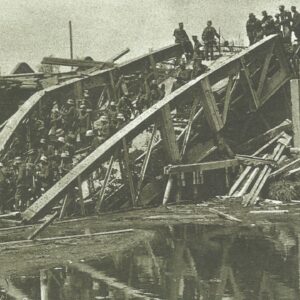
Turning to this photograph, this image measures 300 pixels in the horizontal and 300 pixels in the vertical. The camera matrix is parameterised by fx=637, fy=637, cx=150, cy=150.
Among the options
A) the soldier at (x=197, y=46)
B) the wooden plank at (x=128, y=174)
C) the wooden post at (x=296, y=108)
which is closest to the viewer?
the wooden plank at (x=128, y=174)

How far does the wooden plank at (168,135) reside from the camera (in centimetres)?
1625

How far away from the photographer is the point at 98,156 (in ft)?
47.3

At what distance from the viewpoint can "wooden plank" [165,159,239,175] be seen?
16281 millimetres

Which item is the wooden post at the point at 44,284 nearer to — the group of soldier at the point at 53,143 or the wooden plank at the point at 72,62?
the group of soldier at the point at 53,143

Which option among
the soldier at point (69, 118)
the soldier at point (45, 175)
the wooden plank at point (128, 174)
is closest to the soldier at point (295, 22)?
the soldier at point (69, 118)

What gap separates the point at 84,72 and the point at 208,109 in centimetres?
587

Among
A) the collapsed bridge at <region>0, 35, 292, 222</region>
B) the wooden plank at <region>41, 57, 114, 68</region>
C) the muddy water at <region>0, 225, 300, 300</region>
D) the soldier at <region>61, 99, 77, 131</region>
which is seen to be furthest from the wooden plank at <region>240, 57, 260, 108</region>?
the muddy water at <region>0, 225, 300, 300</region>

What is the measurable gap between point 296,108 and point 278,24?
3.93 meters

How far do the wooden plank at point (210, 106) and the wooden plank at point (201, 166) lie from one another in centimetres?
109

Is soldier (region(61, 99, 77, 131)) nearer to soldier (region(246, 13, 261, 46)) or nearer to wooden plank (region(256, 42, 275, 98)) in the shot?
wooden plank (region(256, 42, 275, 98))

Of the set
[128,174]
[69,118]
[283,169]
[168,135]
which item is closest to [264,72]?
[283,169]

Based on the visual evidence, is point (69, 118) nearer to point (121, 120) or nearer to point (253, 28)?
point (121, 120)

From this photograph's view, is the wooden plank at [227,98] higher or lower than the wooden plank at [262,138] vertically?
higher

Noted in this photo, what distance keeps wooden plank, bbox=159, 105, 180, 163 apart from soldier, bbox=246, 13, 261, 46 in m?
7.28
